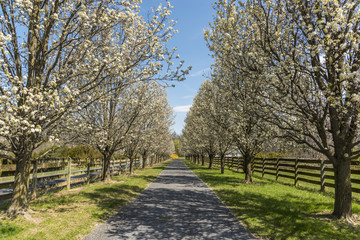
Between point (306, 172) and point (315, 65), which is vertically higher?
point (315, 65)

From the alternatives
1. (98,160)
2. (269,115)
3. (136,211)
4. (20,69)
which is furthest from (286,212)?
A: (98,160)

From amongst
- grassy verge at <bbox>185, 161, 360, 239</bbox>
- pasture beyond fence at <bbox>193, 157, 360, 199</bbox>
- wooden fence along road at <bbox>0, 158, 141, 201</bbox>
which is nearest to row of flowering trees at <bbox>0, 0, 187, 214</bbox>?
wooden fence along road at <bbox>0, 158, 141, 201</bbox>

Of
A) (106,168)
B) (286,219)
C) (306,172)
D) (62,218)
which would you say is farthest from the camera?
(106,168)

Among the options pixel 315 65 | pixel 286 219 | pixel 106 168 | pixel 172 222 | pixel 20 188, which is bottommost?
pixel 172 222

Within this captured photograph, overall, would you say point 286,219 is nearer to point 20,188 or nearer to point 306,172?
point 20,188

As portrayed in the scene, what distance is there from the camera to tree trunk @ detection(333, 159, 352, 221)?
6586 mm

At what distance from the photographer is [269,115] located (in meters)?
8.28

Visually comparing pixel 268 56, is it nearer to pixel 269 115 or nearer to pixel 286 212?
pixel 269 115

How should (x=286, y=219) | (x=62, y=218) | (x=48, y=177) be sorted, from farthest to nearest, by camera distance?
(x=48, y=177), (x=286, y=219), (x=62, y=218)

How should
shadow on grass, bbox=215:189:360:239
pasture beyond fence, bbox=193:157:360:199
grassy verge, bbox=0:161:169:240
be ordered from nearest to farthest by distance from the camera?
grassy verge, bbox=0:161:169:240 → shadow on grass, bbox=215:189:360:239 → pasture beyond fence, bbox=193:157:360:199

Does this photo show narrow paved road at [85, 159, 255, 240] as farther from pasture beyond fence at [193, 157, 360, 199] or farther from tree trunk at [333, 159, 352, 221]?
pasture beyond fence at [193, 157, 360, 199]

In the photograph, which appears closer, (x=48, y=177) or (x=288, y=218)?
(x=288, y=218)

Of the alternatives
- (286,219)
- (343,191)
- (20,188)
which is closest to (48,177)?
(20,188)

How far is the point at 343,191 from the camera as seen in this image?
6.66 m
